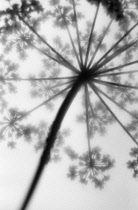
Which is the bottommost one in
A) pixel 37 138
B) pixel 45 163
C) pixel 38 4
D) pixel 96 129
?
pixel 45 163

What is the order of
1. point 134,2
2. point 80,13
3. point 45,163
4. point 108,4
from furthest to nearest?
point 80,13 → point 134,2 → point 108,4 → point 45,163

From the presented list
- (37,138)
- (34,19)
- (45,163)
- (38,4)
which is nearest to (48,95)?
(37,138)

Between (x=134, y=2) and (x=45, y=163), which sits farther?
(x=134, y=2)

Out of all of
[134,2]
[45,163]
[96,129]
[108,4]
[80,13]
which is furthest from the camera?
[96,129]

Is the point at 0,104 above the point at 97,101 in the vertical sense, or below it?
below

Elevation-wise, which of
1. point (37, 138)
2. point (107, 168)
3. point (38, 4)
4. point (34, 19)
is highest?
point (34, 19)

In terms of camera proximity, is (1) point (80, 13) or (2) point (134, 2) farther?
(1) point (80, 13)

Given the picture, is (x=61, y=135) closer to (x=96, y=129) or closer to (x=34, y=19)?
(x=96, y=129)

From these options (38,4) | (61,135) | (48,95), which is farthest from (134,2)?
(61,135)

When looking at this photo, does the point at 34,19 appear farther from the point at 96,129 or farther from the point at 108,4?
the point at 96,129
